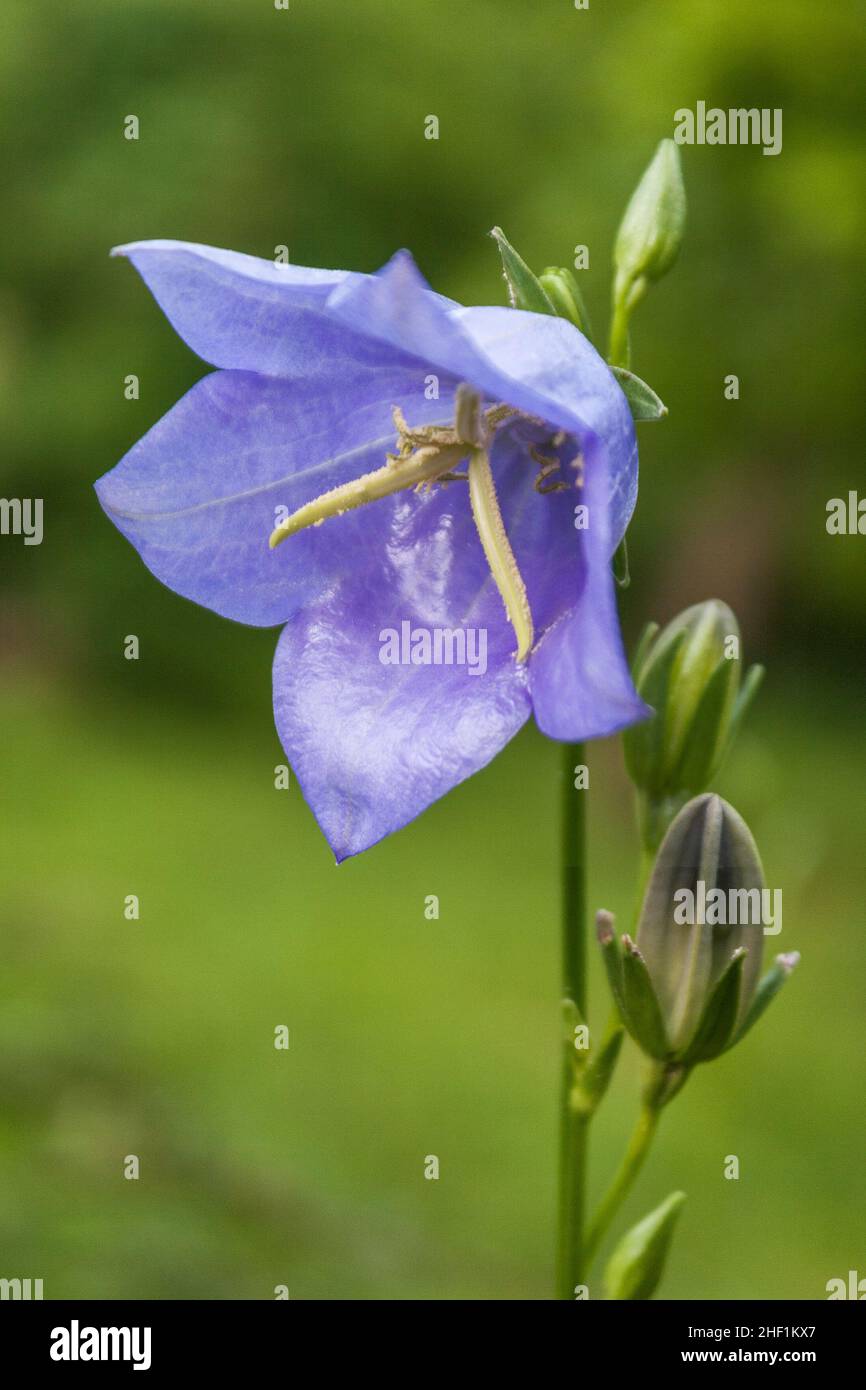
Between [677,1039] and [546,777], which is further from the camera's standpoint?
[546,777]

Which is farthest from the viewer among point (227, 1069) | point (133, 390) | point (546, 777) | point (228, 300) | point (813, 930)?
point (546, 777)

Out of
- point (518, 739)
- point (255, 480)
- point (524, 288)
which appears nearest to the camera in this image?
point (524, 288)

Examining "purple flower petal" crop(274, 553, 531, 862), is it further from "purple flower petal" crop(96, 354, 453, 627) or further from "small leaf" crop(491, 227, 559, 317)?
"small leaf" crop(491, 227, 559, 317)

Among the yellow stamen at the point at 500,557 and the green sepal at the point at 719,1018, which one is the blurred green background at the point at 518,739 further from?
the yellow stamen at the point at 500,557

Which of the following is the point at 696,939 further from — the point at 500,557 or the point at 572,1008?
the point at 500,557

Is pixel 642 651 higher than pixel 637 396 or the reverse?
the reverse

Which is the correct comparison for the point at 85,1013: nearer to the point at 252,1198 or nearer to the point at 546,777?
the point at 252,1198

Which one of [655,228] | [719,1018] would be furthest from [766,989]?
[655,228]
